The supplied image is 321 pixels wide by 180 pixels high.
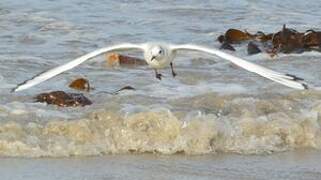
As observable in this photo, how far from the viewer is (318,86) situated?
36.0ft

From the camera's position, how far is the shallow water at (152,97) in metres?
8.82

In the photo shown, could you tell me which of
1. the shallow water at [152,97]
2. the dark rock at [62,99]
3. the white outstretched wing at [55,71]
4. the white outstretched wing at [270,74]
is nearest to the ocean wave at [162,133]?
the shallow water at [152,97]

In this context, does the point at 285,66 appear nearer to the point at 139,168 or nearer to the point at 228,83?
the point at 228,83

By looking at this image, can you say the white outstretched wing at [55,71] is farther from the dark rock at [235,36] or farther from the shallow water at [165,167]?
the dark rock at [235,36]

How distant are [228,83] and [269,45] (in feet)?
9.75

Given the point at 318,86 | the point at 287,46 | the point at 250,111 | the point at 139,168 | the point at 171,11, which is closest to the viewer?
the point at 139,168

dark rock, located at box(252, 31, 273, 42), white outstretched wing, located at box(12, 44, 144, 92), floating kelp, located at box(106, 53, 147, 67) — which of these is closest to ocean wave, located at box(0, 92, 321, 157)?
white outstretched wing, located at box(12, 44, 144, 92)

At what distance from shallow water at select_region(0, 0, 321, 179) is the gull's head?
52 cm

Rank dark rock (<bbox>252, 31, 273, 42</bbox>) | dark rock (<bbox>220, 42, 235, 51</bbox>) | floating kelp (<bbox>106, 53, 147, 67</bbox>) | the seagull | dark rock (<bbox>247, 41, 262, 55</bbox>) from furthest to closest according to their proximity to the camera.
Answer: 1. dark rock (<bbox>252, 31, 273, 42</bbox>)
2. dark rock (<bbox>220, 42, 235, 51</bbox>)
3. dark rock (<bbox>247, 41, 262, 55</bbox>)
4. floating kelp (<bbox>106, 53, 147, 67</bbox>)
5. the seagull

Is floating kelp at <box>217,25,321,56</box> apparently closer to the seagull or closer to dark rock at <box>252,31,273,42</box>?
dark rock at <box>252,31,273,42</box>

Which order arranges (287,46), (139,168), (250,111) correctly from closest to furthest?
(139,168), (250,111), (287,46)

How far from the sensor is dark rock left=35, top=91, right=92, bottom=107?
9945 mm

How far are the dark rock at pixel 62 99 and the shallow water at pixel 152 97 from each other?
0.13m

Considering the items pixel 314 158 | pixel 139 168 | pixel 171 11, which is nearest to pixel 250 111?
pixel 314 158
